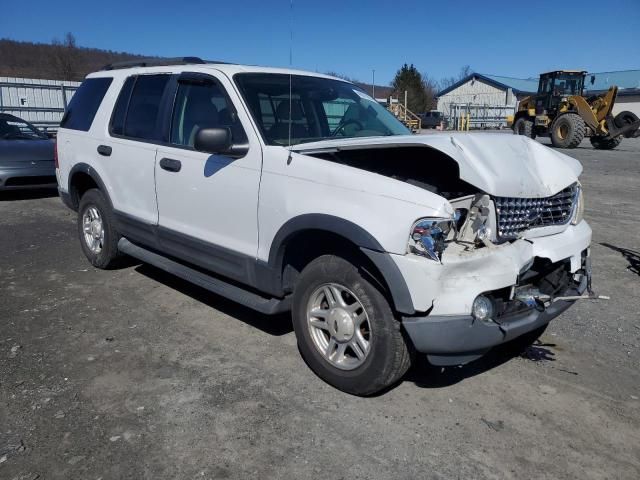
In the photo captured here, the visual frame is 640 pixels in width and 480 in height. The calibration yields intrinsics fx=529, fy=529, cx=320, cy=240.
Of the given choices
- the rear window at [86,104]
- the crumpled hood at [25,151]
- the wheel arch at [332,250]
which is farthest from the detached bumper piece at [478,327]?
the crumpled hood at [25,151]

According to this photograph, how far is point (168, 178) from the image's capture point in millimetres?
4258

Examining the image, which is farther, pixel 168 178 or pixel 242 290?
pixel 168 178

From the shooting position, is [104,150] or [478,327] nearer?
[478,327]

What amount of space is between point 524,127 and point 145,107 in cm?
2323

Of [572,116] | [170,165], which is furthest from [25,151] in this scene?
[572,116]

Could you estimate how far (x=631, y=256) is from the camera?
614cm

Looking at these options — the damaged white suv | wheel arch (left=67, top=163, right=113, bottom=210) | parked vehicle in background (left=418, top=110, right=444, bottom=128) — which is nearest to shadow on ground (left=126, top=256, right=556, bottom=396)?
the damaged white suv

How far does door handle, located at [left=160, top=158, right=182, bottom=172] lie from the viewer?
4.13 metres

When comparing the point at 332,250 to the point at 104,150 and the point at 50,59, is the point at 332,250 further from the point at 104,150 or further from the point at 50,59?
the point at 50,59

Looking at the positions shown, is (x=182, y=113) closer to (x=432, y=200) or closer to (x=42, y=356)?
(x=42, y=356)

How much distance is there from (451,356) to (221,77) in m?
2.60

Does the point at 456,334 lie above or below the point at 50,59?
below

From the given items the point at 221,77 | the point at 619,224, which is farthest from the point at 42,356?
the point at 619,224

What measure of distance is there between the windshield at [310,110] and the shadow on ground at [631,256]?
120 inches
